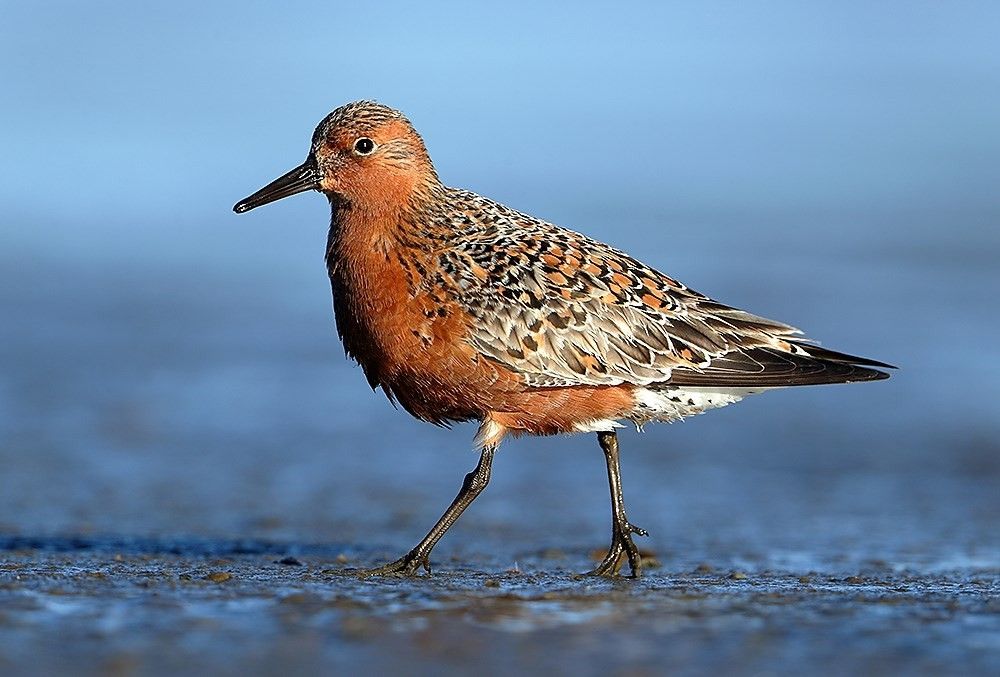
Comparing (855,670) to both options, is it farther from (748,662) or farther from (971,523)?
(971,523)

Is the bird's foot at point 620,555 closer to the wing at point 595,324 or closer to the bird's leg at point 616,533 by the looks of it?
the bird's leg at point 616,533

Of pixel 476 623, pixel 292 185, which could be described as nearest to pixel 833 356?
pixel 292 185

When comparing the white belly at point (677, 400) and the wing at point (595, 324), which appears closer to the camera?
the wing at point (595, 324)

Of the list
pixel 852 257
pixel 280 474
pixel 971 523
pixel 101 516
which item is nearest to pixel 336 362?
pixel 280 474

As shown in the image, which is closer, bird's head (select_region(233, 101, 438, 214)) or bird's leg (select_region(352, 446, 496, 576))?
bird's leg (select_region(352, 446, 496, 576))

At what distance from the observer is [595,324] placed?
26.0ft

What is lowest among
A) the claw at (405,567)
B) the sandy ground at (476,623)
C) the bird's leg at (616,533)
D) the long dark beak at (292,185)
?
the sandy ground at (476,623)

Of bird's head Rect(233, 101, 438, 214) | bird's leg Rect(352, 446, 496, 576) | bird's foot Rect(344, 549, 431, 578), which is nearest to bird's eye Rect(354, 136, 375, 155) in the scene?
bird's head Rect(233, 101, 438, 214)

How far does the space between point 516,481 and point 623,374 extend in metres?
3.22

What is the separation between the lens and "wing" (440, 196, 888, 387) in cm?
773

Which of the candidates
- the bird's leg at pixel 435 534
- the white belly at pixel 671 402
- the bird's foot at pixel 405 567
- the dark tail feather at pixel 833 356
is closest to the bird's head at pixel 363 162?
the bird's leg at pixel 435 534

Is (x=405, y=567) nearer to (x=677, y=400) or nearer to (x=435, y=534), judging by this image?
(x=435, y=534)

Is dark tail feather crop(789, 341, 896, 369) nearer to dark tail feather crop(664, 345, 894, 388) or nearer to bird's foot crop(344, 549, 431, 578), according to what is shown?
dark tail feather crop(664, 345, 894, 388)

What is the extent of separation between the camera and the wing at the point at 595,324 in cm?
773
